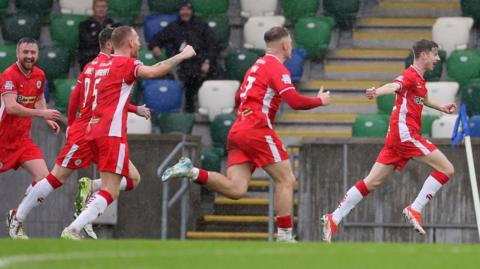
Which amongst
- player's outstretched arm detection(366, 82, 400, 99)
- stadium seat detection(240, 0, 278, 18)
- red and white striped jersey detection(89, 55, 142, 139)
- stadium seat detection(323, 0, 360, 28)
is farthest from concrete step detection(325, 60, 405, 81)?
red and white striped jersey detection(89, 55, 142, 139)

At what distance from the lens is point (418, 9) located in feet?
84.3

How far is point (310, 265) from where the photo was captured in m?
11.0

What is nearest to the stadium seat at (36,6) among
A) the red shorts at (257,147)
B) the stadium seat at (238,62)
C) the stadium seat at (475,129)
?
the stadium seat at (238,62)

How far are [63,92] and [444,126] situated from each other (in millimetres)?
5215

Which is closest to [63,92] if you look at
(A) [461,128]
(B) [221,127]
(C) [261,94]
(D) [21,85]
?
(B) [221,127]

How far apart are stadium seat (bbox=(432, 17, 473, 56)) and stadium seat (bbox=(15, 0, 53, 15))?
589 cm

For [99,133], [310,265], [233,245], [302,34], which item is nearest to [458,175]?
[302,34]

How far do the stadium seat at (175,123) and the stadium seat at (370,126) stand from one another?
2.25 meters

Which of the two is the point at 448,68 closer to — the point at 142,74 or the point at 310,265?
the point at 142,74

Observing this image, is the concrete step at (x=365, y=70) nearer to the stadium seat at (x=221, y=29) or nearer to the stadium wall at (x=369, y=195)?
the stadium seat at (x=221, y=29)

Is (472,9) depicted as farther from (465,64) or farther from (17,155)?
(17,155)

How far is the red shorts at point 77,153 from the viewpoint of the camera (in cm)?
1603

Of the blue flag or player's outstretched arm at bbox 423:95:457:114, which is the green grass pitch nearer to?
player's outstretched arm at bbox 423:95:457:114

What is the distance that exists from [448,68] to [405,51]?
175cm
